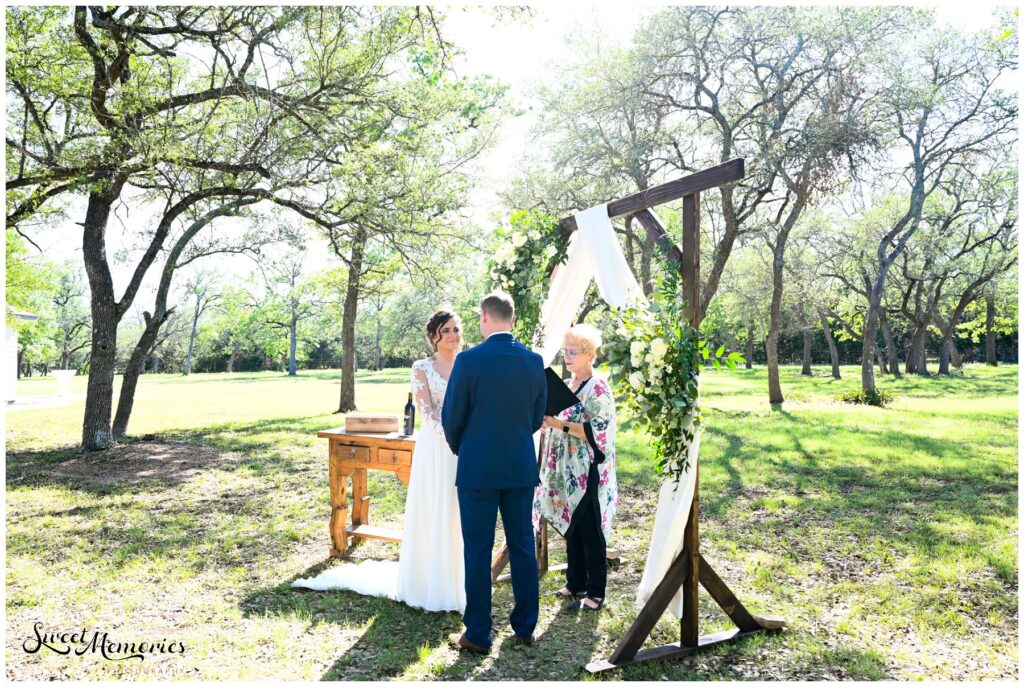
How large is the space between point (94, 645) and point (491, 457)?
8.70 ft

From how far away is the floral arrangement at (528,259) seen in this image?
549 centimetres

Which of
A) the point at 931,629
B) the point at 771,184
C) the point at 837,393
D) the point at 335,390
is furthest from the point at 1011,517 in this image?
the point at 335,390

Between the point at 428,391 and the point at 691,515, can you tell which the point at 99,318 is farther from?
the point at 691,515

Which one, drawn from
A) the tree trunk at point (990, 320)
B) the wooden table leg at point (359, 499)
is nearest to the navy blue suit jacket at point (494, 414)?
the wooden table leg at point (359, 499)

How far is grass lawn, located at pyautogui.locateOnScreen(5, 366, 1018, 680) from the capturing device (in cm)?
392

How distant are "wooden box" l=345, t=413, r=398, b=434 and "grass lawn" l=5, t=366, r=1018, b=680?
1154mm

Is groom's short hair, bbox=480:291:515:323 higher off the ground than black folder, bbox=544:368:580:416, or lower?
higher

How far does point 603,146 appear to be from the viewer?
15320 millimetres

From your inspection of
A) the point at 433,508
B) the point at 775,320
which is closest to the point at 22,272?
the point at 433,508

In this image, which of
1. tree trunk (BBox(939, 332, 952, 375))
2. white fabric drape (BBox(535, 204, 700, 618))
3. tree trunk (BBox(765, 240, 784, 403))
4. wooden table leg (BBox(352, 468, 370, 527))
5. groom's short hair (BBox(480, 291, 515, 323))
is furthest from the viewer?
tree trunk (BBox(939, 332, 952, 375))

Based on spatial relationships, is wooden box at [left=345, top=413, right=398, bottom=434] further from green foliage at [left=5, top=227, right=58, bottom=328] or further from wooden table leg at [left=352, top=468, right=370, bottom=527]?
green foliage at [left=5, top=227, right=58, bottom=328]

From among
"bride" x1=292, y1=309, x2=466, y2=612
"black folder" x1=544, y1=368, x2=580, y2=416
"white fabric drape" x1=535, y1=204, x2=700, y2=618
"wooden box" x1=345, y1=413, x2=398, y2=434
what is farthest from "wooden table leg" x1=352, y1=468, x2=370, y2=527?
"black folder" x1=544, y1=368, x2=580, y2=416

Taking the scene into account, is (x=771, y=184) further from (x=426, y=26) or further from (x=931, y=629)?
(x=931, y=629)

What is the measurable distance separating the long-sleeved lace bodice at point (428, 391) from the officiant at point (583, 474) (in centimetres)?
A: 78
